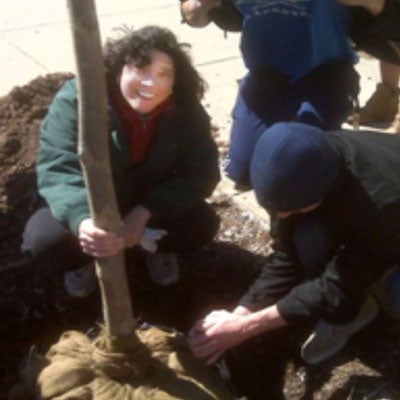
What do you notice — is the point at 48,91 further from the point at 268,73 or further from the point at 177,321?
the point at 177,321

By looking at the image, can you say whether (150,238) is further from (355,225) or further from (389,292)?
(389,292)

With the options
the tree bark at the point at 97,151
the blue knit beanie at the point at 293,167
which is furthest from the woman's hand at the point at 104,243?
the blue knit beanie at the point at 293,167

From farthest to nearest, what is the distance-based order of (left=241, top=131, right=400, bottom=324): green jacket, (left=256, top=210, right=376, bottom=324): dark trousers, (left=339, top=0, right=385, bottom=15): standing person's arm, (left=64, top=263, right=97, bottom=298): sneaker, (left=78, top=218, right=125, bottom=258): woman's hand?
(left=64, top=263, right=97, bottom=298): sneaker → (left=339, top=0, right=385, bottom=15): standing person's arm → (left=256, top=210, right=376, bottom=324): dark trousers → (left=241, top=131, right=400, bottom=324): green jacket → (left=78, top=218, right=125, bottom=258): woman's hand

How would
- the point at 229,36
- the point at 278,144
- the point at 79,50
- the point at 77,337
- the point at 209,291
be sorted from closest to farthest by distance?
the point at 79,50 → the point at 278,144 → the point at 77,337 → the point at 209,291 → the point at 229,36

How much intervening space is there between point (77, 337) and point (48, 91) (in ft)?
5.89

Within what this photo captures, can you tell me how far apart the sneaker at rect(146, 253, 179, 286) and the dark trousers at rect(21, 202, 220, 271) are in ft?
0.26

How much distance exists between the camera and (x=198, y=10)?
9.49 feet

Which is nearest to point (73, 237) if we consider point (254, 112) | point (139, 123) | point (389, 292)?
point (139, 123)

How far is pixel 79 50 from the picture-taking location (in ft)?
4.97

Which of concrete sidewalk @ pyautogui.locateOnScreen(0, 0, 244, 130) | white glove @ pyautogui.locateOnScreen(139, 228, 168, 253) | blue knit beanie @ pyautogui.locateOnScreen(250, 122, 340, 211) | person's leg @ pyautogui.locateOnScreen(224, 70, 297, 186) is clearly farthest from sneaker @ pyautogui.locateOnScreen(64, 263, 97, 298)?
concrete sidewalk @ pyautogui.locateOnScreen(0, 0, 244, 130)

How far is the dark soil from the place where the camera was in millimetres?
2486

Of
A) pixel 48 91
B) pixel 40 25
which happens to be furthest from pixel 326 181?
pixel 40 25

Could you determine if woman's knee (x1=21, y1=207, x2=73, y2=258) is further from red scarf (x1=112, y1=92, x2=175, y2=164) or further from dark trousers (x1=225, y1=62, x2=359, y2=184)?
dark trousers (x1=225, y1=62, x2=359, y2=184)

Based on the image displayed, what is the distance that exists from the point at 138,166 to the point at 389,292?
0.94 metres
